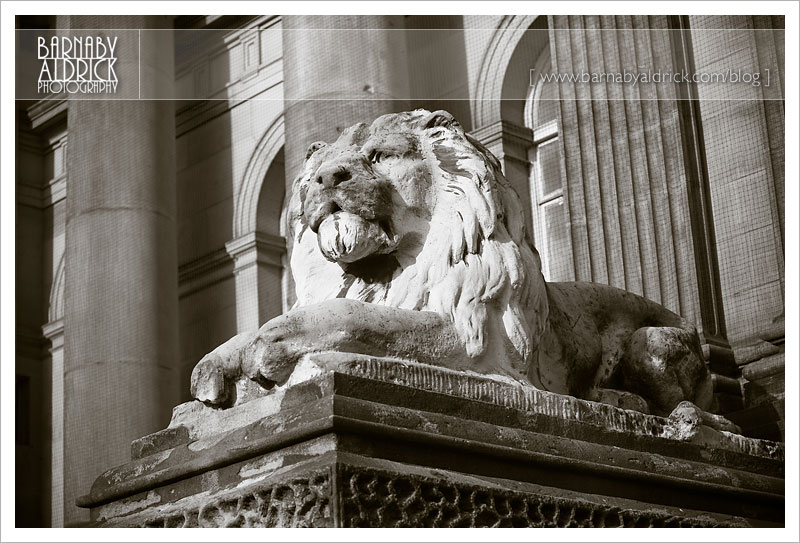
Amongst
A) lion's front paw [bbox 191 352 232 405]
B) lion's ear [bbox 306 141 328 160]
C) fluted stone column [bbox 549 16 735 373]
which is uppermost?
fluted stone column [bbox 549 16 735 373]

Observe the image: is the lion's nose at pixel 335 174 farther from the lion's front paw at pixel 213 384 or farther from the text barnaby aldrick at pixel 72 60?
the text barnaby aldrick at pixel 72 60

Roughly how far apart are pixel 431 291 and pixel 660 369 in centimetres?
108

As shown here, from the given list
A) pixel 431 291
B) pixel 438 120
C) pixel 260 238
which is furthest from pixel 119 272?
pixel 431 291

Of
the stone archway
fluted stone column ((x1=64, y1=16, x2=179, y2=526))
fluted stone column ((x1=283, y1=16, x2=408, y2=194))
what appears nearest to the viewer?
fluted stone column ((x1=283, y1=16, x2=408, y2=194))

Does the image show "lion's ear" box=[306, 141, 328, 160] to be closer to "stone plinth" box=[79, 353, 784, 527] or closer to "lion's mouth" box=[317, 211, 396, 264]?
"lion's mouth" box=[317, 211, 396, 264]

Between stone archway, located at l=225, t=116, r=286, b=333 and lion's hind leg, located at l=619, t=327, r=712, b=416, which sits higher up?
stone archway, located at l=225, t=116, r=286, b=333

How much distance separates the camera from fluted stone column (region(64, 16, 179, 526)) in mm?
13734

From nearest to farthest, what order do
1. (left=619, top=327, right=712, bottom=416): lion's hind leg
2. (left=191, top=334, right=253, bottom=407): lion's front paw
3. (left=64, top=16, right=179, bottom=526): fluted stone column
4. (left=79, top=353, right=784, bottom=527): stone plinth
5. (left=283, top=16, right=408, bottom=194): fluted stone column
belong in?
(left=79, top=353, right=784, bottom=527): stone plinth → (left=191, top=334, right=253, bottom=407): lion's front paw → (left=619, top=327, right=712, bottom=416): lion's hind leg → (left=283, top=16, right=408, bottom=194): fluted stone column → (left=64, top=16, right=179, bottom=526): fluted stone column

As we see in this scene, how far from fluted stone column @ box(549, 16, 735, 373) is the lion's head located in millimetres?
2930

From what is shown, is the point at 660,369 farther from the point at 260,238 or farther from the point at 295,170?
the point at 260,238

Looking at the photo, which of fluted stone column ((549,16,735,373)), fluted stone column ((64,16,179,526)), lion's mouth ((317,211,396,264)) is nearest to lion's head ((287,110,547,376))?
lion's mouth ((317,211,396,264))

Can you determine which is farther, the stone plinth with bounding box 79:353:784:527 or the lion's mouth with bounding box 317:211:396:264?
the lion's mouth with bounding box 317:211:396:264

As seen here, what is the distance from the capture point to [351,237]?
193 inches

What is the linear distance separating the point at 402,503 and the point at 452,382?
0.53 metres
